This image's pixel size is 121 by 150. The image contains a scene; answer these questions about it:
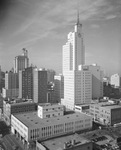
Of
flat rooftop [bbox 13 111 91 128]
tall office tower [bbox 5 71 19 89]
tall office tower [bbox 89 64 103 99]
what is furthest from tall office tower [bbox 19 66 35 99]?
flat rooftop [bbox 13 111 91 128]

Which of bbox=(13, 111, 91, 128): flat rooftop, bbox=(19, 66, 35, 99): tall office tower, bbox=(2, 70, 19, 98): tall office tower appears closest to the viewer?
bbox=(13, 111, 91, 128): flat rooftop

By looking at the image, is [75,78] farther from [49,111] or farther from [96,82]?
[49,111]

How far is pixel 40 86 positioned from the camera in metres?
11.0

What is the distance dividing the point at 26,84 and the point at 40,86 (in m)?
1.30

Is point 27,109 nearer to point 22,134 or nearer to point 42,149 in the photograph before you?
point 22,134

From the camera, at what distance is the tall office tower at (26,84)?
454 inches

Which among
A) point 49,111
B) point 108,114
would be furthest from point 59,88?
point 49,111

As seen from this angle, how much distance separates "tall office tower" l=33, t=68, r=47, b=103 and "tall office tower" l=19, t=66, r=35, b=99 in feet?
2.35

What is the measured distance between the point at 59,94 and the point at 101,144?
9.11 metres

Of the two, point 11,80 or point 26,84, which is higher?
point 11,80

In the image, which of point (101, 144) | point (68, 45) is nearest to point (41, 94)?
point (68, 45)

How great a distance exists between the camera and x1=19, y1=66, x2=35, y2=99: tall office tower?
11539 mm

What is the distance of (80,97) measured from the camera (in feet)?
30.6

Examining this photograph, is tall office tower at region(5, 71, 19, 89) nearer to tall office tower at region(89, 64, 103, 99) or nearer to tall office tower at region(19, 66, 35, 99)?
tall office tower at region(19, 66, 35, 99)
